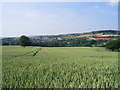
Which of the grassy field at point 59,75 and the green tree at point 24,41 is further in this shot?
the green tree at point 24,41

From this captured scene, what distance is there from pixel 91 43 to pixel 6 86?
2032 inches

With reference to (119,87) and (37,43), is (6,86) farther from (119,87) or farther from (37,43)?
(37,43)

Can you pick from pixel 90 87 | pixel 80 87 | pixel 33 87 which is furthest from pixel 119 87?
pixel 33 87

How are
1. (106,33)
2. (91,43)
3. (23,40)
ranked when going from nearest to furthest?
(23,40) < (91,43) < (106,33)

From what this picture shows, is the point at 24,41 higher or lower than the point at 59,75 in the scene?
higher

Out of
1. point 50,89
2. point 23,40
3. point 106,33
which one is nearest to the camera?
point 50,89

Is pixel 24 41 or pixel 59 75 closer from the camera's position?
pixel 59 75

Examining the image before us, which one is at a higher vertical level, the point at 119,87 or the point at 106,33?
the point at 106,33

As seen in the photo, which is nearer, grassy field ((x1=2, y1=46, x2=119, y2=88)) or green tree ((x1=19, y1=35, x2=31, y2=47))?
grassy field ((x1=2, y1=46, x2=119, y2=88))

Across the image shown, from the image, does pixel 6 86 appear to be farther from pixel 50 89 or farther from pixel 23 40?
→ pixel 23 40

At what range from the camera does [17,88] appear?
5.24 metres

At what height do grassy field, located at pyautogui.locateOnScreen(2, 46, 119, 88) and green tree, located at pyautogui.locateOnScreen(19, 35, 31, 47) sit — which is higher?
green tree, located at pyautogui.locateOnScreen(19, 35, 31, 47)

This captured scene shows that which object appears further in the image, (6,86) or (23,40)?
(23,40)

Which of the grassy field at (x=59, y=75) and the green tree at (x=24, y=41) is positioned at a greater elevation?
the green tree at (x=24, y=41)
